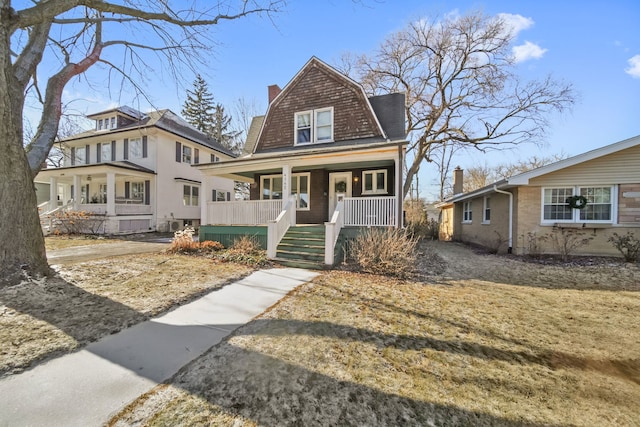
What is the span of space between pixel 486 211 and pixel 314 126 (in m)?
10.1

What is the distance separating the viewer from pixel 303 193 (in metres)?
12.7

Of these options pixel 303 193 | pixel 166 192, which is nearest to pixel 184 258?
pixel 303 193

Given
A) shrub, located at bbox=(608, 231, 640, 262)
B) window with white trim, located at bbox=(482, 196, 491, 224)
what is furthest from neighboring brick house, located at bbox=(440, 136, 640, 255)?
window with white trim, located at bbox=(482, 196, 491, 224)

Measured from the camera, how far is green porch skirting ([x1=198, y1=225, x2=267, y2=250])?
9.95 metres

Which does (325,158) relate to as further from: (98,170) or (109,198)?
(98,170)

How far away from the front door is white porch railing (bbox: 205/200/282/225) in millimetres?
2800

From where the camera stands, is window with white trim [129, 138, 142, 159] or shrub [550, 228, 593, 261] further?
window with white trim [129, 138, 142, 159]

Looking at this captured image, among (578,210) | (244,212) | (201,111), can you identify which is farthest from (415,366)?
(201,111)

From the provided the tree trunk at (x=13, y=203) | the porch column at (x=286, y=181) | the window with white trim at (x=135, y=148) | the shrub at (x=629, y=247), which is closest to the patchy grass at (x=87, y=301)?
the tree trunk at (x=13, y=203)

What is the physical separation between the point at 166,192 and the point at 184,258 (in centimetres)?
1152

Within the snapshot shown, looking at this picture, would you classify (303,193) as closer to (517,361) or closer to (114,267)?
(114,267)

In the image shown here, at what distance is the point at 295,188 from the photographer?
502 inches

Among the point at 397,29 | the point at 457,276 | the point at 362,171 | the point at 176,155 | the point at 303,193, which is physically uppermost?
the point at 397,29

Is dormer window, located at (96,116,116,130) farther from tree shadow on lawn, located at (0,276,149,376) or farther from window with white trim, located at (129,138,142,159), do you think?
tree shadow on lawn, located at (0,276,149,376)
